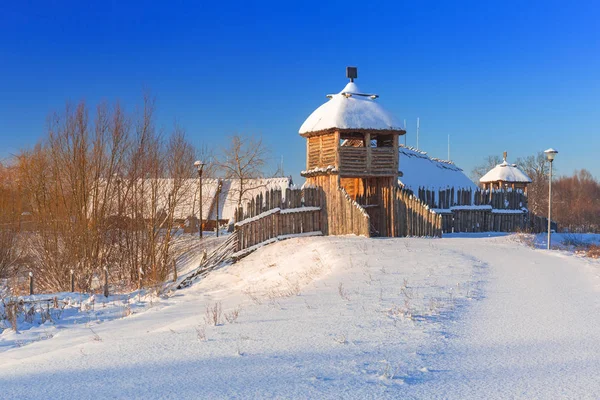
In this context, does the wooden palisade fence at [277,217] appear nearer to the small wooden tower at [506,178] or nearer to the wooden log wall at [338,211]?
the wooden log wall at [338,211]

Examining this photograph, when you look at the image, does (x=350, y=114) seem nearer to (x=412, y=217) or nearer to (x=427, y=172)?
(x=412, y=217)

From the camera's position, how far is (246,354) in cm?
539

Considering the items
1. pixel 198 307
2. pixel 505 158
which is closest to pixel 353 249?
pixel 198 307

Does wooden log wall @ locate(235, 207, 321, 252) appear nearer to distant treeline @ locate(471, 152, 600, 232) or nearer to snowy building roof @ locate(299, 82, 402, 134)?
snowy building roof @ locate(299, 82, 402, 134)

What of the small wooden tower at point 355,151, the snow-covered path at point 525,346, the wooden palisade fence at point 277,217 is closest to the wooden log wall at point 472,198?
the small wooden tower at point 355,151

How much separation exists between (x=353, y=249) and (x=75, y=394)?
35.2ft

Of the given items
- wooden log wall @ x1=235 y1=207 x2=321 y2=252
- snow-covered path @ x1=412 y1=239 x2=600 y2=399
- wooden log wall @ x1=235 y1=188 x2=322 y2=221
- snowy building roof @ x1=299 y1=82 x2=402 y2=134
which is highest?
Result: snowy building roof @ x1=299 y1=82 x2=402 y2=134

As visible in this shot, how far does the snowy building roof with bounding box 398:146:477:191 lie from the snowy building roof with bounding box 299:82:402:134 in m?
6.70

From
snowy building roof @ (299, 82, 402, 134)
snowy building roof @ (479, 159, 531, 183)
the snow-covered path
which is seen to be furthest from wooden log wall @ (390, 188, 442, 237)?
snowy building roof @ (479, 159, 531, 183)

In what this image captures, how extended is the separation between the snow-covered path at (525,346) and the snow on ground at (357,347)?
17 millimetres

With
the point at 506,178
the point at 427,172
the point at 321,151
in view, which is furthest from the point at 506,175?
the point at 321,151

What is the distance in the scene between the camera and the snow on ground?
14.7ft

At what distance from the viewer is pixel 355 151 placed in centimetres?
2189

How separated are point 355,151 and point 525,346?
16.5 meters
